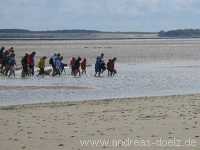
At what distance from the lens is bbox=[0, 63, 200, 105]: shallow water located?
20.3 m

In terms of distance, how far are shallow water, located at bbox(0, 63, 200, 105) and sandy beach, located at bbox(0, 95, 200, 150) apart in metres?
3.22

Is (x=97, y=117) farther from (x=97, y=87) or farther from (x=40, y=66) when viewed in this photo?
(x=40, y=66)

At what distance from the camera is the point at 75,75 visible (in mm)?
30188

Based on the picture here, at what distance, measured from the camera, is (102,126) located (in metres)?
12.0

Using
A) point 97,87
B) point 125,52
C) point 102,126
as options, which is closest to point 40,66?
point 97,87

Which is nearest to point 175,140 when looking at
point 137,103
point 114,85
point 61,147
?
point 61,147

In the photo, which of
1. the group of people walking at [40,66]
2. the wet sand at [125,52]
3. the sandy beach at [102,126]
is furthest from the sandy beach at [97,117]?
the wet sand at [125,52]

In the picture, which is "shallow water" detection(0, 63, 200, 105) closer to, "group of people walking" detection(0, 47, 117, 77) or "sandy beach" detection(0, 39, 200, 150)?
"sandy beach" detection(0, 39, 200, 150)

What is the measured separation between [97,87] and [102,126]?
12.1 meters

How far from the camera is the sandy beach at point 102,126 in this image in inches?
396

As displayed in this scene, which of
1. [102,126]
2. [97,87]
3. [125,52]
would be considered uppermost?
[125,52]

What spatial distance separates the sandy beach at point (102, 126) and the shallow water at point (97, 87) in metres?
3.22

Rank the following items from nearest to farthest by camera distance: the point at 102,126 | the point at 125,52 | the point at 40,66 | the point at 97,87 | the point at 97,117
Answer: the point at 102,126, the point at 97,117, the point at 97,87, the point at 40,66, the point at 125,52

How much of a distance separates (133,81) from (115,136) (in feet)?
53.7
